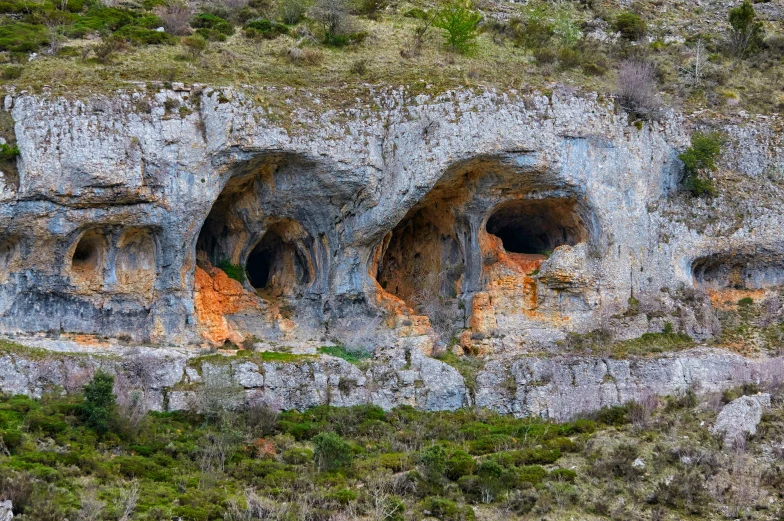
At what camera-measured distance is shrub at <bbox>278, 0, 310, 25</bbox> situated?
48500mm

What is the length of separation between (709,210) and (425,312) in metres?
10.6

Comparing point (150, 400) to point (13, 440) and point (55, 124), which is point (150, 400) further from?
point (55, 124)

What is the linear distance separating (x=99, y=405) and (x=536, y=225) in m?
18.3

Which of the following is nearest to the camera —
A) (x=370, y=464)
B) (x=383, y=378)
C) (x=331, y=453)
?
(x=331, y=453)

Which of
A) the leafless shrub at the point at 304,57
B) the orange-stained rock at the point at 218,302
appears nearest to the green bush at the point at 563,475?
the orange-stained rock at the point at 218,302

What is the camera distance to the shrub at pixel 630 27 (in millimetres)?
55062

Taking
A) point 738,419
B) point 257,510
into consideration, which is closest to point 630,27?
point 738,419

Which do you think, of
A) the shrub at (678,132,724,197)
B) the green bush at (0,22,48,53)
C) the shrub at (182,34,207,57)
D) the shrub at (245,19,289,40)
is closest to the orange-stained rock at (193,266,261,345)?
the shrub at (182,34,207,57)

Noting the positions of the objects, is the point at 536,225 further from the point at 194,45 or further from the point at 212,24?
the point at 212,24

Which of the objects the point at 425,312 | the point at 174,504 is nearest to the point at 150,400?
the point at 174,504

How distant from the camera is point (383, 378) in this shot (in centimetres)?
3612

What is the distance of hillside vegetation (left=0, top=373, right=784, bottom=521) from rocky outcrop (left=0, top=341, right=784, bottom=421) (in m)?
0.80

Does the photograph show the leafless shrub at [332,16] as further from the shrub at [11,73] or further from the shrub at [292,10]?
the shrub at [11,73]

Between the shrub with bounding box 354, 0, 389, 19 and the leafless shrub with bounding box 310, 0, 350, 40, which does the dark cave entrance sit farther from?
the shrub with bounding box 354, 0, 389, 19
